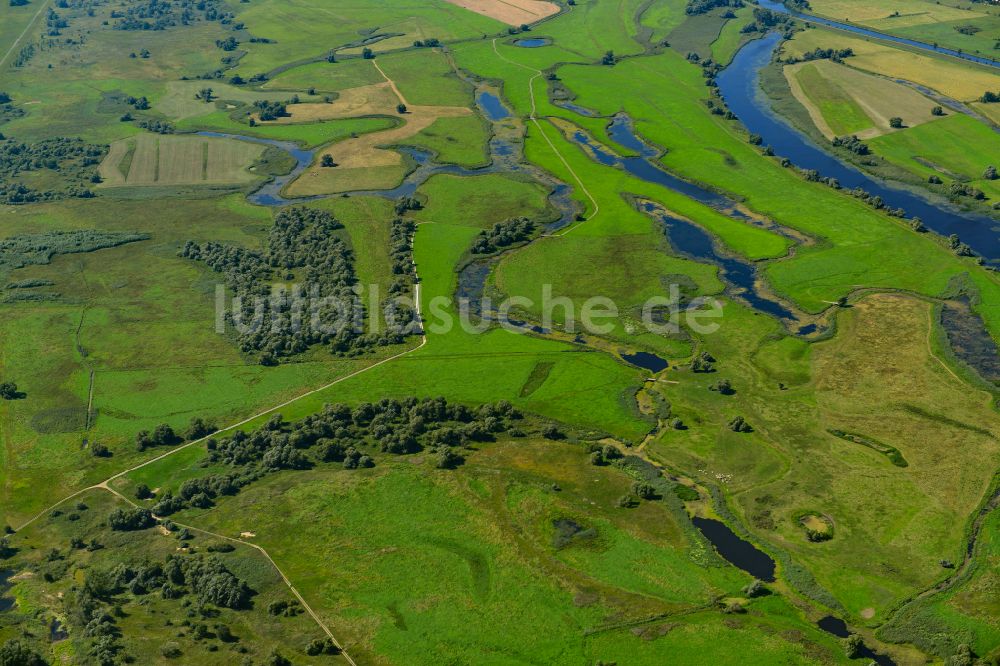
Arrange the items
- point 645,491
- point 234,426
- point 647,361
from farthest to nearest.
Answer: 1. point 647,361
2. point 234,426
3. point 645,491

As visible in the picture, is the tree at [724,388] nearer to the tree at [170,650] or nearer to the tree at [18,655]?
the tree at [170,650]

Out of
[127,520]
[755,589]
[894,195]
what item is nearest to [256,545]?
[127,520]

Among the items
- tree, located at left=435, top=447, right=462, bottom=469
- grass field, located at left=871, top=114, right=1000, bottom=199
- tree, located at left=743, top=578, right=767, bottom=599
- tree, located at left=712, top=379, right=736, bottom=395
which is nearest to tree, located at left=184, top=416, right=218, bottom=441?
tree, located at left=435, top=447, right=462, bottom=469

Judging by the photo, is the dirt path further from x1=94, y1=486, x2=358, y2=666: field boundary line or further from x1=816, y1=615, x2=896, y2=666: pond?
x1=816, y1=615, x2=896, y2=666: pond

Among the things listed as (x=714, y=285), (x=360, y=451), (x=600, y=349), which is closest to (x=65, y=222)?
A: (x=360, y=451)

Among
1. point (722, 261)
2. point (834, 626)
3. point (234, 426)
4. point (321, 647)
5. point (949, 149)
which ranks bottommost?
point (321, 647)

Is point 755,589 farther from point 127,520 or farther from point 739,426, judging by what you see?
point 127,520
